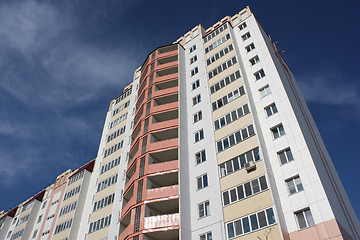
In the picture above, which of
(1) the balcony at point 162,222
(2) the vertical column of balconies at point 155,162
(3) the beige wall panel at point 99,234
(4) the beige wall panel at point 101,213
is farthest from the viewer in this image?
(4) the beige wall panel at point 101,213

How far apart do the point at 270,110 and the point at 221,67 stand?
1157 cm

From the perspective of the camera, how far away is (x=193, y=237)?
1137 inches

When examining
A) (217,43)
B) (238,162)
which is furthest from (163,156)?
(217,43)

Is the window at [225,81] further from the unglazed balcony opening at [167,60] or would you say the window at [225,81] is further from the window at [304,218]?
the window at [304,218]

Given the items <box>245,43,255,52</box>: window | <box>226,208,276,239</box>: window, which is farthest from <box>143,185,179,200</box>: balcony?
<box>245,43,255,52</box>: window

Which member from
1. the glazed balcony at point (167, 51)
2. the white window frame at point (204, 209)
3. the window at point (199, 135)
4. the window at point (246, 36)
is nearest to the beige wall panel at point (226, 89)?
the window at point (199, 135)

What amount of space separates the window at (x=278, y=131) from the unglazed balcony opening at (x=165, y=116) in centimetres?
1410

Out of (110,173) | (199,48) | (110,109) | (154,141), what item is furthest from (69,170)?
(199,48)

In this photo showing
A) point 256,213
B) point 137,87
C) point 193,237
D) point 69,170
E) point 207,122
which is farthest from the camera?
point 69,170

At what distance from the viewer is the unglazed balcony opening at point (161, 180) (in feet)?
113

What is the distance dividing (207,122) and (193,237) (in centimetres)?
1398

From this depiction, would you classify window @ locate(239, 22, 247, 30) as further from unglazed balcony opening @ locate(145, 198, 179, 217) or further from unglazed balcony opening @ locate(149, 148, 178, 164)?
unglazed balcony opening @ locate(145, 198, 179, 217)

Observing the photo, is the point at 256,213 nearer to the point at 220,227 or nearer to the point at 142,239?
the point at 220,227

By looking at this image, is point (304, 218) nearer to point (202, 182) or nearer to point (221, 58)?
point (202, 182)
